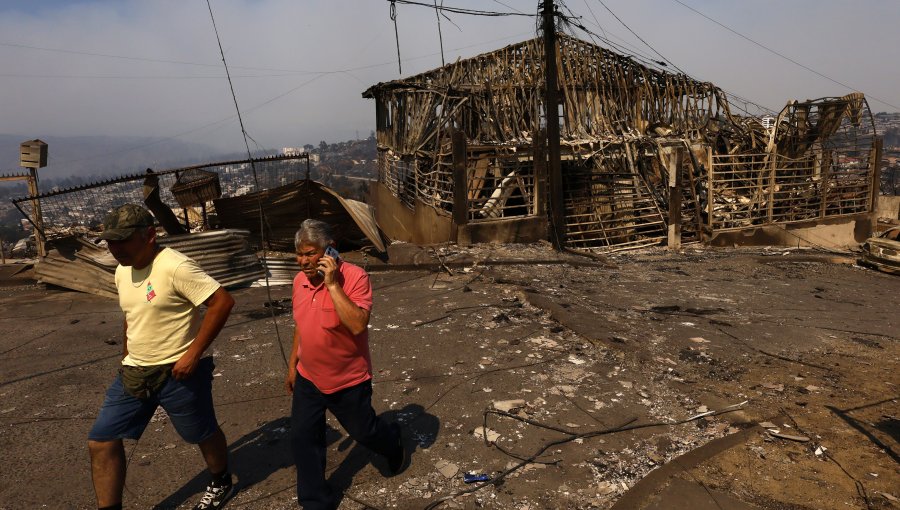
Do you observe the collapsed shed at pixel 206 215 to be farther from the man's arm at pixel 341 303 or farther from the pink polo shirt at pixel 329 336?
the man's arm at pixel 341 303

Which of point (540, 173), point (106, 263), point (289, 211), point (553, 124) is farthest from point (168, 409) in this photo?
point (540, 173)

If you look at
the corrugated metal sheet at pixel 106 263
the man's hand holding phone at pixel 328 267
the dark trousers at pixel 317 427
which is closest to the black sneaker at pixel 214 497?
the dark trousers at pixel 317 427

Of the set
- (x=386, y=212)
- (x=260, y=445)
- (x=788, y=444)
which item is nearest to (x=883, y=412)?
(x=788, y=444)

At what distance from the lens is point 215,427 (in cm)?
288

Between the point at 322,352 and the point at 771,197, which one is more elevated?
the point at 322,352

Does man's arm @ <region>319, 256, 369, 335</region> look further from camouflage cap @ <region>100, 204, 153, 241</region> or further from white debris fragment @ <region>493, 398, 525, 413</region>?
white debris fragment @ <region>493, 398, 525, 413</region>

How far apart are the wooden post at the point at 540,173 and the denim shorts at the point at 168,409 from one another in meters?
8.72

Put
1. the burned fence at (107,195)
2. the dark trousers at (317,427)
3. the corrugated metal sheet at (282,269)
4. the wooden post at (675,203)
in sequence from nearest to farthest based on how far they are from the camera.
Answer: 1. the dark trousers at (317,427)
2. the burned fence at (107,195)
3. the corrugated metal sheet at (282,269)
4. the wooden post at (675,203)

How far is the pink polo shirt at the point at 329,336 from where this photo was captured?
2676 mm

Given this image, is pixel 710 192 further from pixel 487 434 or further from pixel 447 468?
pixel 447 468

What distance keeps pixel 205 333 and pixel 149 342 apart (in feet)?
0.90

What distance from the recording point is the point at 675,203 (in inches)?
467

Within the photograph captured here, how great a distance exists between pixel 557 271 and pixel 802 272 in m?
4.83

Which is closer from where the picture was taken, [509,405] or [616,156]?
[509,405]
